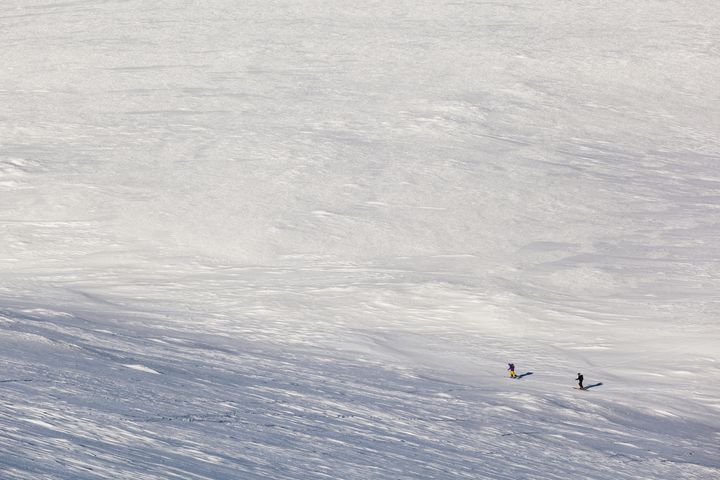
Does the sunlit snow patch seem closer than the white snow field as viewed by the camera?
No

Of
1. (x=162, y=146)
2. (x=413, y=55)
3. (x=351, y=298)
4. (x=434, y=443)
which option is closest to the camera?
(x=434, y=443)

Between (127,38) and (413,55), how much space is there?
3.58 m

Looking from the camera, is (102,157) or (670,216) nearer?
(670,216)

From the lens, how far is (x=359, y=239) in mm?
8008

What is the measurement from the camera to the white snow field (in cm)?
366

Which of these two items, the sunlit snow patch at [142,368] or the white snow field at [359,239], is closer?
the white snow field at [359,239]

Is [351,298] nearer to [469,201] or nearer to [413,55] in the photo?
[469,201]

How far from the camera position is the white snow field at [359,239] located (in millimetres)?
3664

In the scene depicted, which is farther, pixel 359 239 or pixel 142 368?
pixel 359 239

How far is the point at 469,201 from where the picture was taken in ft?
29.4

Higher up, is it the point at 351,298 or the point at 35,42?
the point at 35,42

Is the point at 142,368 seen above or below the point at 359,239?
above

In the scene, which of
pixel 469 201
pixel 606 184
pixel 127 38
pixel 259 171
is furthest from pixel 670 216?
pixel 127 38

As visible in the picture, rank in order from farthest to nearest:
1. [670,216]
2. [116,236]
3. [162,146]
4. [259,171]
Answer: [162,146] → [259,171] → [670,216] → [116,236]
